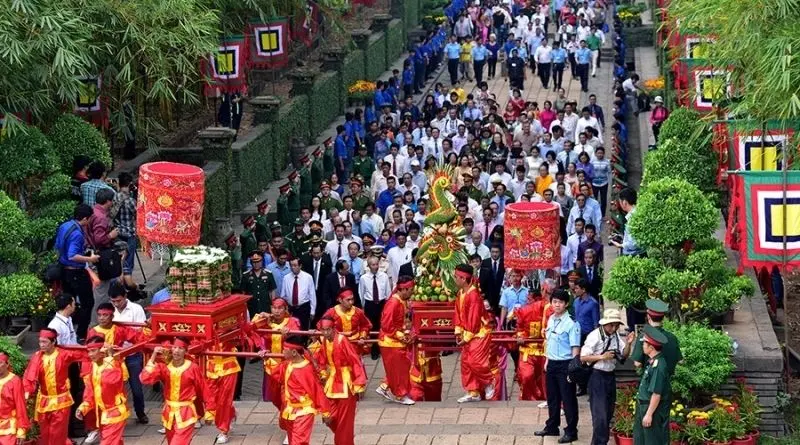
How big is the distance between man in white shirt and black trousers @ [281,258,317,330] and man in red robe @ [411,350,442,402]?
279 cm

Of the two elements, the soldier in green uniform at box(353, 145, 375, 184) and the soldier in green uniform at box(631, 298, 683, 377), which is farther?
the soldier in green uniform at box(353, 145, 375, 184)

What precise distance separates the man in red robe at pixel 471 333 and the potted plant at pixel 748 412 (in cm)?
314

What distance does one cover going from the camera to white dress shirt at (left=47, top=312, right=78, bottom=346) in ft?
61.8

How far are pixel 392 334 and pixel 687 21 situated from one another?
16.9ft

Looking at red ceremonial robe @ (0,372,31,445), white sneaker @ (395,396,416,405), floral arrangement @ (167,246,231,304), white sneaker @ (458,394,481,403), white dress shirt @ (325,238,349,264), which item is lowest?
white sneaker @ (395,396,416,405)

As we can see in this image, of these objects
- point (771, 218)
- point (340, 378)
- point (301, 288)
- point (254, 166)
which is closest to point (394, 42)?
point (254, 166)

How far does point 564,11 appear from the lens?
4281 cm

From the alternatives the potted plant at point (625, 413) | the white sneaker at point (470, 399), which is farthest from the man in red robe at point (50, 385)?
the potted plant at point (625, 413)

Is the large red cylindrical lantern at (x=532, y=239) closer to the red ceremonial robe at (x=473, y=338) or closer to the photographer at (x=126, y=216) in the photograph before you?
the red ceremonial robe at (x=473, y=338)

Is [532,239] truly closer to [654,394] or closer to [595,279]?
[595,279]

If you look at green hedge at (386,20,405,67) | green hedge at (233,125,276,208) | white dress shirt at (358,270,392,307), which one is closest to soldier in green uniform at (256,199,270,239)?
white dress shirt at (358,270,392,307)

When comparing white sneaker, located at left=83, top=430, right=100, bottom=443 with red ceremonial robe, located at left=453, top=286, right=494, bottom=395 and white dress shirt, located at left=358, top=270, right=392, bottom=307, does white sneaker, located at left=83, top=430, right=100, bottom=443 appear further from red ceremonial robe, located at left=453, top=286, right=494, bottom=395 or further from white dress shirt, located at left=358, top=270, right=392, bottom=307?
white dress shirt, located at left=358, top=270, right=392, bottom=307

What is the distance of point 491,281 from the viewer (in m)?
22.7

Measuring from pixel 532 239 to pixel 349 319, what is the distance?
2.71m
